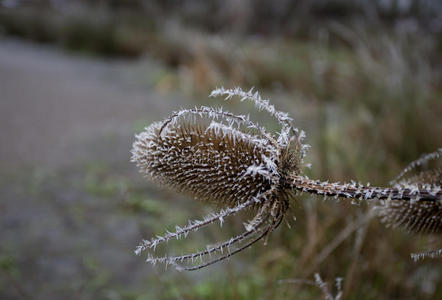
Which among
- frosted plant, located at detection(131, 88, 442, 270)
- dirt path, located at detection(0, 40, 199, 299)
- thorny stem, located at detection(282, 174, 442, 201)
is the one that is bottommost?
thorny stem, located at detection(282, 174, 442, 201)

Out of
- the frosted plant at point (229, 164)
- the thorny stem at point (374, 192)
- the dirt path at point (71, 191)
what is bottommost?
the thorny stem at point (374, 192)

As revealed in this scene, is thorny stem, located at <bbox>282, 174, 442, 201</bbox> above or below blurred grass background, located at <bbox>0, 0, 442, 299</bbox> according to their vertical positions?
below

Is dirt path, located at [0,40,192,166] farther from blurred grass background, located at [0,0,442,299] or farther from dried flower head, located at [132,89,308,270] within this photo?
dried flower head, located at [132,89,308,270]

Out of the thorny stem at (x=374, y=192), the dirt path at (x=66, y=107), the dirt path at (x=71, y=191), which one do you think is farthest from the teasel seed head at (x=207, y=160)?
the dirt path at (x=66, y=107)

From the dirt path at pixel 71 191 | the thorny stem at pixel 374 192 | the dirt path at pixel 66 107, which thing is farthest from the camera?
the dirt path at pixel 66 107

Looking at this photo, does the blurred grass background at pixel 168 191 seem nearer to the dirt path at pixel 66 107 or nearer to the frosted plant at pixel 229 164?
the dirt path at pixel 66 107

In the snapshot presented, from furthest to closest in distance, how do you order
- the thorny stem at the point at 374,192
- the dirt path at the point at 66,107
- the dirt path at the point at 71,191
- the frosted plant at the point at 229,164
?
the dirt path at the point at 66,107 → the dirt path at the point at 71,191 → the frosted plant at the point at 229,164 → the thorny stem at the point at 374,192

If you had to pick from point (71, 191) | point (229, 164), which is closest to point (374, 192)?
point (229, 164)

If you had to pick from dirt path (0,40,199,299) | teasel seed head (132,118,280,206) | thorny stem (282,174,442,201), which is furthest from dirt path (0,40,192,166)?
thorny stem (282,174,442,201)
